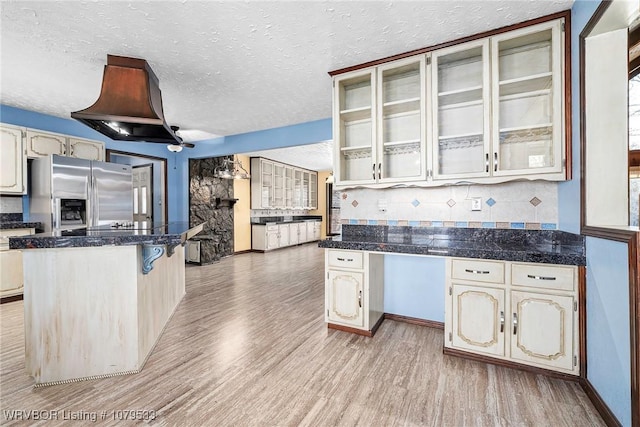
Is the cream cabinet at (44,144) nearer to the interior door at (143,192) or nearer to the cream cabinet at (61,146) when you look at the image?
the cream cabinet at (61,146)

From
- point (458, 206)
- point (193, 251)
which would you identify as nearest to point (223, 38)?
point (458, 206)

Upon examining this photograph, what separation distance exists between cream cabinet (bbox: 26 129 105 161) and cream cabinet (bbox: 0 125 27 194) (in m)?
0.10

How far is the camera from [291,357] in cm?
228

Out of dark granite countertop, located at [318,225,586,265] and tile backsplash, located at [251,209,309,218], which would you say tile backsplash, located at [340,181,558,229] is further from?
tile backsplash, located at [251,209,309,218]

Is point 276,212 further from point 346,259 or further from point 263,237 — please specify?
point 346,259

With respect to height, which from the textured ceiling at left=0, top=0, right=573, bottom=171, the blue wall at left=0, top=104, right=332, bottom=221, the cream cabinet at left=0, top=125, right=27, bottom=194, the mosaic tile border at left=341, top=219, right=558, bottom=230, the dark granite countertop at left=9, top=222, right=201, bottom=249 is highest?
the textured ceiling at left=0, top=0, right=573, bottom=171

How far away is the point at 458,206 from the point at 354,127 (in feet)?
4.55

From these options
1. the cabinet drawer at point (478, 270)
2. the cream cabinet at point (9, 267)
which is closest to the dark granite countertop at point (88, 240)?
the cabinet drawer at point (478, 270)

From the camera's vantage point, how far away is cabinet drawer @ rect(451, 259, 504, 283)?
2057 mm

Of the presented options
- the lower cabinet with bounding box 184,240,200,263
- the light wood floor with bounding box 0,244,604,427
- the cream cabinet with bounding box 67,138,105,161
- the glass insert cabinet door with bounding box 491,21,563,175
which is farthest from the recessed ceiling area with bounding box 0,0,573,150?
the lower cabinet with bounding box 184,240,200,263

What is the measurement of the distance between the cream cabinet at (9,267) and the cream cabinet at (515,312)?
5097 millimetres

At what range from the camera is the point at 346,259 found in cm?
265

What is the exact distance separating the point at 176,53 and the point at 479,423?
3.56 meters

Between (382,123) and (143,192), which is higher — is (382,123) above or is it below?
above
